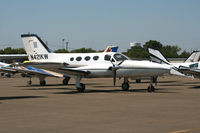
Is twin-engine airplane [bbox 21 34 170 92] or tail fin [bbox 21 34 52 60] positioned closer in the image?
twin-engine airplane [bbox 21 34 170 92]

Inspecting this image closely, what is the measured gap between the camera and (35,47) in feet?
103

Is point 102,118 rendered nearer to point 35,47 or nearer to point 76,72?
point 76,72

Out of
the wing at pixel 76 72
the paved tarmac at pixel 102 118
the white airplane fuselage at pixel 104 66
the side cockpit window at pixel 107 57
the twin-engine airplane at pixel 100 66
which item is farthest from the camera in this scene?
the side cockpit window at pixel 107 57

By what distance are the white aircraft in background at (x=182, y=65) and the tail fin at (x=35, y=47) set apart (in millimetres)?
10730

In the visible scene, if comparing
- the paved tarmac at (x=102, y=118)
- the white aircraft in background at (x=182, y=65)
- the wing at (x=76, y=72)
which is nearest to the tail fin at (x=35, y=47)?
the wing at (x=76, y=72)

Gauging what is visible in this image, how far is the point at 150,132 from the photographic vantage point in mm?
10812

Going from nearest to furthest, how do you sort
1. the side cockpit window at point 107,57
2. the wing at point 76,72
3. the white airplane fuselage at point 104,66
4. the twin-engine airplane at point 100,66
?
the white airplane fuselage at point 104,66
the twin-engine airplane at point 100,66
the wing at point 76,72
the side cockpit window at point 107,57

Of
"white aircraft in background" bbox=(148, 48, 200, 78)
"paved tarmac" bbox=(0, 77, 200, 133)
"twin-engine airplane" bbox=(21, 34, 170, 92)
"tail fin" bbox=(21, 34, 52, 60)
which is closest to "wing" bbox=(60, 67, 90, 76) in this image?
"twin-engine airplane" bbox=(21, 34, 170, 92)

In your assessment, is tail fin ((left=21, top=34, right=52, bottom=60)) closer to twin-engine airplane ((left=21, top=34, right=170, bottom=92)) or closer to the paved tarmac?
twin-engine airplane ((left=21, top=34, right=170, bottom=92))

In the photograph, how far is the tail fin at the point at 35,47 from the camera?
30953 mm

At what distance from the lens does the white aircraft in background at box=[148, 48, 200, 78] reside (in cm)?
3266

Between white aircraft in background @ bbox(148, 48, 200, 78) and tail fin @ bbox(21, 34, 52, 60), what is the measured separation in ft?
35.2

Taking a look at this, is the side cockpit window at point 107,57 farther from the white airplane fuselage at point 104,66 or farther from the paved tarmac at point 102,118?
the paved tarmac at point 102,118

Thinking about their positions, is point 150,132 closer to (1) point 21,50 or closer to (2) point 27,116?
(2) point 27,116
